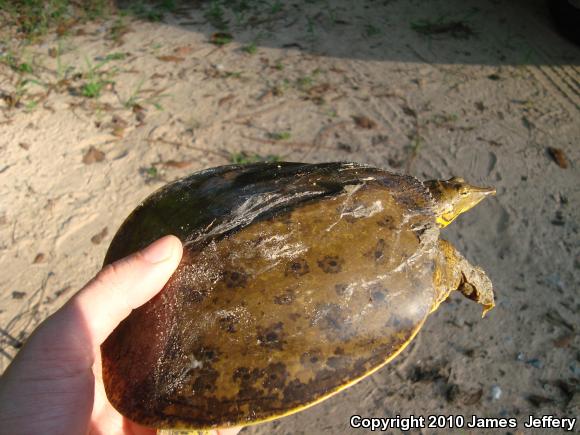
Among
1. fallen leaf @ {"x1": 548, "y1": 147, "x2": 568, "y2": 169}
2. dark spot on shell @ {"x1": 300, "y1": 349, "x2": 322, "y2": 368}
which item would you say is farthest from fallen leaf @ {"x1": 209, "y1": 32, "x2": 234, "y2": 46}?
dark spot on shell @ {"x1": 300, "y1": 349, "x2": 322, "y2": 368}

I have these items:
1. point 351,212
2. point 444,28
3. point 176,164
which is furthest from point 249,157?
point 444,28

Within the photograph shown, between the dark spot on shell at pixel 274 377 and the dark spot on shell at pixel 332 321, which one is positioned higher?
the dark spot on shell at pixel 332 321

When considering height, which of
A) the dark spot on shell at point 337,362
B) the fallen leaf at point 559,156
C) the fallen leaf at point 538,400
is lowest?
the fallen leaf at point 538,400

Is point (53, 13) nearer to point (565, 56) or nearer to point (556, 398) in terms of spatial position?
point (565, 56)

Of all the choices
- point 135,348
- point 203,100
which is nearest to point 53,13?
point 203,100

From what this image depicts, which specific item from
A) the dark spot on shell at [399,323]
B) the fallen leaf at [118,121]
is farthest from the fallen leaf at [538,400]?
the fallen leaf at [118,121]

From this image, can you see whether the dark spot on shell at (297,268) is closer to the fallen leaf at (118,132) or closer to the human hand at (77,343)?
the human hand at (77,343)
